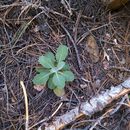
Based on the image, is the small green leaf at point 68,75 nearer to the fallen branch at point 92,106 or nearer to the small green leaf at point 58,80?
the small green leaf at point 58,80

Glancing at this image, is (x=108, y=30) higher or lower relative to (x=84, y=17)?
lower

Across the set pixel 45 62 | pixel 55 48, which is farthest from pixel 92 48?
pixel 45 62

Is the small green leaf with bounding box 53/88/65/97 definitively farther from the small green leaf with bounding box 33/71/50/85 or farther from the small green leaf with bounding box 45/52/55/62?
the small green leaf with bounding box 45/52/55/62

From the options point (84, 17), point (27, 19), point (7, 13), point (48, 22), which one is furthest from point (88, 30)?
point (7, 13)

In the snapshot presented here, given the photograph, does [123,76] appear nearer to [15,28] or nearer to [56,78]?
[56,78]

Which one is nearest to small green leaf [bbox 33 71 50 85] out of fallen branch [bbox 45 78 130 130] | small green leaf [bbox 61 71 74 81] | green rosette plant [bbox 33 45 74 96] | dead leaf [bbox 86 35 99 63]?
green rosette plant [bbox 33 45 74 96]

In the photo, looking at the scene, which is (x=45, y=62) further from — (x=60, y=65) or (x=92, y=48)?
(x=92, y=48)
